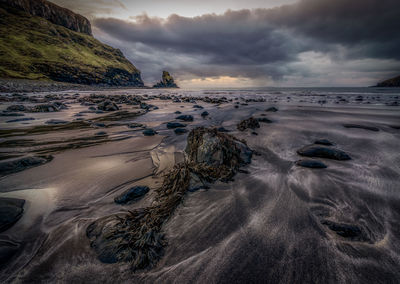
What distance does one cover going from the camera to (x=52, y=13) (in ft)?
401

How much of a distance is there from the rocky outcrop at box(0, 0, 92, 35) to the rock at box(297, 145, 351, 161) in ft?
563

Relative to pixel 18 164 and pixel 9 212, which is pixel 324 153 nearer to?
pixel 9 212

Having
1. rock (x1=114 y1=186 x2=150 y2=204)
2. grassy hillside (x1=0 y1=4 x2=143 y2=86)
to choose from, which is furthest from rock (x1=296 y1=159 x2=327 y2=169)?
grassy hillside (x1=0 y1=4 x2=143 y2=86)

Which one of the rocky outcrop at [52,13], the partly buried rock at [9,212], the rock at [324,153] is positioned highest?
the rocky outcrop at [52,13]

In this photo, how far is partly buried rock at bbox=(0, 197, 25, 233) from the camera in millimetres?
1622

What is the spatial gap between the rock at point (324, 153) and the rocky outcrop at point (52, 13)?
17167 centimetres

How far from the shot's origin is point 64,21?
130 metres

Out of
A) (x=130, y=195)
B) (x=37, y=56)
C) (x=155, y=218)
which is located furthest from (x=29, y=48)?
(x=155, y=218)

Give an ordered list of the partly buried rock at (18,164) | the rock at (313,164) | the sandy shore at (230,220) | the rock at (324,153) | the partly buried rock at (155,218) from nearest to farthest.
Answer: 1. the sandy shore at (230,220)
2. the partly buried rock at (155,218)
3. the partly buried rock at (18,164)
4. the rock at (313,164)
5. the rock at (324,153)

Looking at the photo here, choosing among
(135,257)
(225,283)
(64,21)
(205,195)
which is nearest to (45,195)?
(135,257)

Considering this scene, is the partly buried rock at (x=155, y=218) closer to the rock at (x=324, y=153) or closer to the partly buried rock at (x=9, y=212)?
the partly buried rock at (x=9, y=212)

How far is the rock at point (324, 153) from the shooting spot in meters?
3.29

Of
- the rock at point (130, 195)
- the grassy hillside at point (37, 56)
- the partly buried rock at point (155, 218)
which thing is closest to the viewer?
the partly buried rock at point (155, 218)

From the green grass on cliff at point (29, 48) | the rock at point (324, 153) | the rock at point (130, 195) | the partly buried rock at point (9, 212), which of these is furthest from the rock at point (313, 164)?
the green grass on cliff at point (29, 48)
